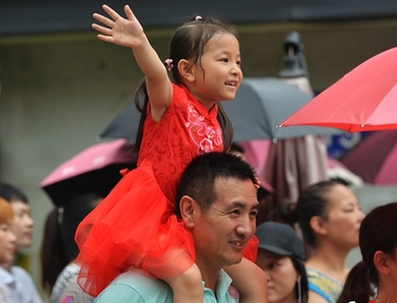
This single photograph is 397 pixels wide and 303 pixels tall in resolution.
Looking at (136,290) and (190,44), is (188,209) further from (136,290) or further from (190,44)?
(190,44)

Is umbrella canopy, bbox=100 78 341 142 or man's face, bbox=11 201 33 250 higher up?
umbrella canopy, bbox=100 78 341 142

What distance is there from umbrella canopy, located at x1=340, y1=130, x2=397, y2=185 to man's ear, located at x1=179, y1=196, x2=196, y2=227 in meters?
4.75

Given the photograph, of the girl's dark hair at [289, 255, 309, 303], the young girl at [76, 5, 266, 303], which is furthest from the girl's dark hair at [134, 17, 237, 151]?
the girl's dark hair at [289, 255, 309, 303]

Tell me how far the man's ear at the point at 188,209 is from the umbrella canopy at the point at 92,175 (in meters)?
3.25

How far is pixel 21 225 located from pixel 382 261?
3.17m

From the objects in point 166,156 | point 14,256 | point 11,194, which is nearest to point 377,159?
point 11,194

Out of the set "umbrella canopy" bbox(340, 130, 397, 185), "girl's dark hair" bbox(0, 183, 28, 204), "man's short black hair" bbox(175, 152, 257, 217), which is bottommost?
"umbrella canopy" bbox(340, 130, 397, 185)

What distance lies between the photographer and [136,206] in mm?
3955

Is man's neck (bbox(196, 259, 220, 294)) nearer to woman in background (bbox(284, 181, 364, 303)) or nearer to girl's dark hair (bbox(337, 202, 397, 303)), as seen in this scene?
girl's dark hair (bbox(337, 202, 397, 303))

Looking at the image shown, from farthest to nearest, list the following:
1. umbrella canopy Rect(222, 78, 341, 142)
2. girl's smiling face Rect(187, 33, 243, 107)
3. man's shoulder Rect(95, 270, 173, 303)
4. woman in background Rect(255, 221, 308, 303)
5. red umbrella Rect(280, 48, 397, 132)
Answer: umbrella canopy Rect(222, 78, 341, 142) < woman in background Rect(255, 221, 308, 303) < girl's smiling face Rect(187, 33, 243, 107) < red umbrella Rect(280, 48, 397, 132) < man's shoulder Rect(95, 270, 173, 303)

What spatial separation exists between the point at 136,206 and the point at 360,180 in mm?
5295

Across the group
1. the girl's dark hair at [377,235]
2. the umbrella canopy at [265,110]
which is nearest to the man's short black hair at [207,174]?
the girl's dark hair at [377,235]

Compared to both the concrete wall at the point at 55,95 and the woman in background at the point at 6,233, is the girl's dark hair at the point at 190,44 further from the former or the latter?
the concrete wall at the point at 55,95

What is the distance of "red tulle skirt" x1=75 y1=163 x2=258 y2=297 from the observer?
3846 mm
